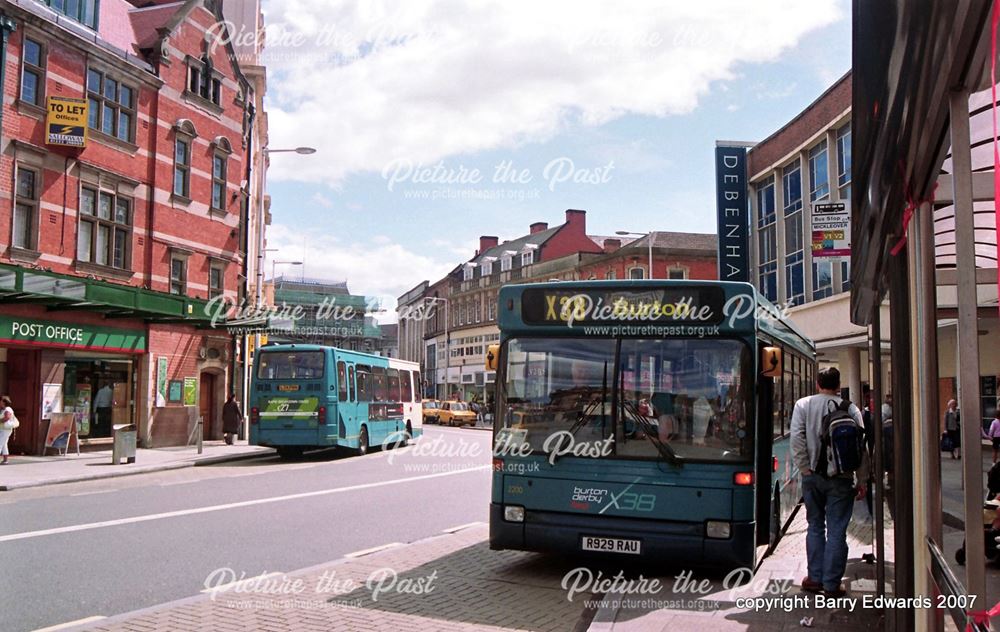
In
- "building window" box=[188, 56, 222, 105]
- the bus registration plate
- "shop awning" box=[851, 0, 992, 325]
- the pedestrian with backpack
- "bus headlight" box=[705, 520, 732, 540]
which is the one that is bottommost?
the bus registration plate

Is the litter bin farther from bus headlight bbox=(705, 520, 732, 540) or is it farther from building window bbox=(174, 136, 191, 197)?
bus headlight bbox=(705, 520, 732, 540)

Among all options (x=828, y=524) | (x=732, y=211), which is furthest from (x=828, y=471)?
(x=732, y=211)

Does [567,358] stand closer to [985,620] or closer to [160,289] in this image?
[985,620]

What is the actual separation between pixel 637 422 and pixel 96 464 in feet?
53.8

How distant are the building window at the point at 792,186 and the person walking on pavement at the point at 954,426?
32.4m

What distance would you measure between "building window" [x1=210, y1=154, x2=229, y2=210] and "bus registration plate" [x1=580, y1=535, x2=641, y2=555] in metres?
25.3

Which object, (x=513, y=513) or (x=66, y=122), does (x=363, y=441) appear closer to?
(x=66, y=122)

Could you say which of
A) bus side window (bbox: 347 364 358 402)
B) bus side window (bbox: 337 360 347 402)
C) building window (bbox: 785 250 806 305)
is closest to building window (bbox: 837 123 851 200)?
building window (bbox: 785 250 806 305)

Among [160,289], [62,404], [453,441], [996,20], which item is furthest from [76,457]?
[996,20]

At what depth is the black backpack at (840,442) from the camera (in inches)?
265

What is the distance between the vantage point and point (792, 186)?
111 feet

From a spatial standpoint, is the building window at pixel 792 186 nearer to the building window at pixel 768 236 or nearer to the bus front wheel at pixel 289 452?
the building window at pixel 768 236

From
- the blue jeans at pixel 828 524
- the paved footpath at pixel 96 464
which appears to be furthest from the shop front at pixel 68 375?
the blue jeans at pixel 828 524

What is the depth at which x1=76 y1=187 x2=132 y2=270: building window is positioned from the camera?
23750mm
